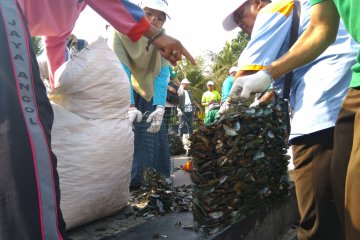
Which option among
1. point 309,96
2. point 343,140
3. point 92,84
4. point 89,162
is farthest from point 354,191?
point 92,84

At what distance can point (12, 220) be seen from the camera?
107 cm

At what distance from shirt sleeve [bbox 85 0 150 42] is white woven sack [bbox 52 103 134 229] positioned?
34.1 inches

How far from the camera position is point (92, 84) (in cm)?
246

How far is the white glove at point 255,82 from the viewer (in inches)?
69.0

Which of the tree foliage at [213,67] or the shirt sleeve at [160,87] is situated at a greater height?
the tree foliage at [213,67]

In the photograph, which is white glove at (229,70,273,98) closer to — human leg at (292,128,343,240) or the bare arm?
the bare arm

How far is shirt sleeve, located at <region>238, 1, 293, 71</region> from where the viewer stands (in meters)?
2.01

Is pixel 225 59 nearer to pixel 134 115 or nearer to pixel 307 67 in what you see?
pixel 134 115

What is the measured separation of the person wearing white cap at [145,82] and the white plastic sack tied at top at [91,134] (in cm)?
82

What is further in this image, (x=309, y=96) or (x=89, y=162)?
(x=89, y=162)

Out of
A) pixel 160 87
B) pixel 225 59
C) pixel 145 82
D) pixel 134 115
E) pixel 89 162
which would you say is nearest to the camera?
pixel 89 162

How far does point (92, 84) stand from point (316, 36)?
1.40 meters

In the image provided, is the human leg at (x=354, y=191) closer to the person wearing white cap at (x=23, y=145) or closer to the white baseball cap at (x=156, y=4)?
the person wearing white cap at (x=23, y=145)

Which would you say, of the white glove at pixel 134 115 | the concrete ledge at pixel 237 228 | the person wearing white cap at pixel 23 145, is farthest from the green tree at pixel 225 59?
the person wearing white cap at pixel 23 145
